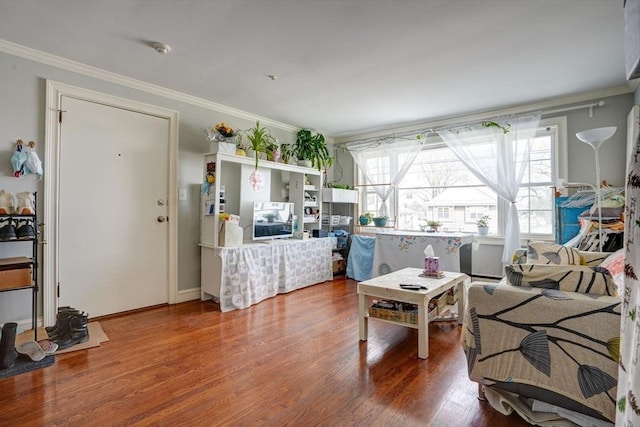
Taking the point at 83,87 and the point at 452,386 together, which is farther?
the point at 83,87

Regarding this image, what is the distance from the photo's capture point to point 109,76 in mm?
3037

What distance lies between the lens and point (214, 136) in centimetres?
351

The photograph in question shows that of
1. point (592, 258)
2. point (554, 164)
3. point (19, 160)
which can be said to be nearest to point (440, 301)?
point (592, 258)

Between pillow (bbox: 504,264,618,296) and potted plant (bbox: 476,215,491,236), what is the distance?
2.62 m

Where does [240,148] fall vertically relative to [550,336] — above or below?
above

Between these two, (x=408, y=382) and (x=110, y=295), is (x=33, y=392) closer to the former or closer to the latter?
(x=110, y=295)

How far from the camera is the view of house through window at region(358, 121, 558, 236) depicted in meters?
3.85

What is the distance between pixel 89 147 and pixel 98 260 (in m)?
1.06

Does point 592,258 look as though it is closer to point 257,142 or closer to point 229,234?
point 229,234

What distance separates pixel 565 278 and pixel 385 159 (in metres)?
3.72

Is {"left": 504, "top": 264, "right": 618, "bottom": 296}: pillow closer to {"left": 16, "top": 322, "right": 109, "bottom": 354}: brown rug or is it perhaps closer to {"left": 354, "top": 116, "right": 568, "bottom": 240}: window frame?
{"left": 354, "top": 116, "right": 568, "bottom": 240}: window frame

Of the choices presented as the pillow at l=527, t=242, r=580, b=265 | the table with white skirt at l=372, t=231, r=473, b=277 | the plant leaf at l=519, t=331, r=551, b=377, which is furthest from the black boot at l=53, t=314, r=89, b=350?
the pillow at l=527, t=242, r=580, b=265

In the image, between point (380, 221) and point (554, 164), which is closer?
point (554, 164)

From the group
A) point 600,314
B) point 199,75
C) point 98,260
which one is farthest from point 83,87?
point 600,314
